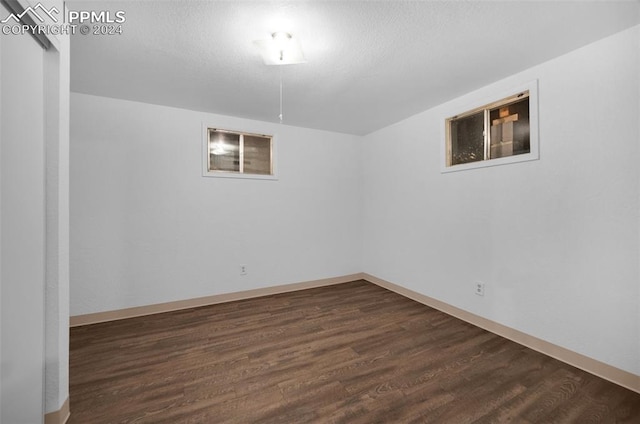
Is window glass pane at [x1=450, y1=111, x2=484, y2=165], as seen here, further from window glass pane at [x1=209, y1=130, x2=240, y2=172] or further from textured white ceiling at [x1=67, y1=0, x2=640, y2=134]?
window glass pane at [x1=209, y1=130, x2=240, y2=172]

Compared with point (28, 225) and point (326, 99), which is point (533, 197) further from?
point (28, 225)

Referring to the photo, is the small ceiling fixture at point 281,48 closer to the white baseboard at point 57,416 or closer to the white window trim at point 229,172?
the white window trim at point 229,172

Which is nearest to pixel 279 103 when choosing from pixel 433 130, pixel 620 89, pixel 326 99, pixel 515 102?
pixel 326 99

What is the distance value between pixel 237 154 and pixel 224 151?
0.18 metres

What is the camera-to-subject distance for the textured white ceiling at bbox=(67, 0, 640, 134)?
1676 millimetres

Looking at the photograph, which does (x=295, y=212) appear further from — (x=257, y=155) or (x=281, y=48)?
(x=281, y=48)

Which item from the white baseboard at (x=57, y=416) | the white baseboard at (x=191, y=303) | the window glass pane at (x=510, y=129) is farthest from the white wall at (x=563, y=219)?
the white baseboard at (x=57, y=416)

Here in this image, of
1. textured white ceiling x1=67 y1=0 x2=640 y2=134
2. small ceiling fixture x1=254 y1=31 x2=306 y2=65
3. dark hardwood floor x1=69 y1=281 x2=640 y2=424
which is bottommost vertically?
dark hardwood floor x1=69 y1=281 x2=640 y2=424

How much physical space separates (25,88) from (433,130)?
3.60 m

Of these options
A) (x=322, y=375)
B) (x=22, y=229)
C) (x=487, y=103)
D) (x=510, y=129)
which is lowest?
(x=322, y=375)

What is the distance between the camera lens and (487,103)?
2.71m

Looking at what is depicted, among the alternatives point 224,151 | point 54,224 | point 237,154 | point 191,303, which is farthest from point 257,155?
point 54,224

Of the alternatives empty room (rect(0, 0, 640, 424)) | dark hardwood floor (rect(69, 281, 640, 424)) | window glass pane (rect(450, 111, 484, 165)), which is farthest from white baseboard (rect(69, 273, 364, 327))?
window glass pane (rect(450, 111, 484, 165))

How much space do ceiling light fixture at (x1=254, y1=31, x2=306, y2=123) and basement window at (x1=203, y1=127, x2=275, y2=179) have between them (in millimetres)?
1776
